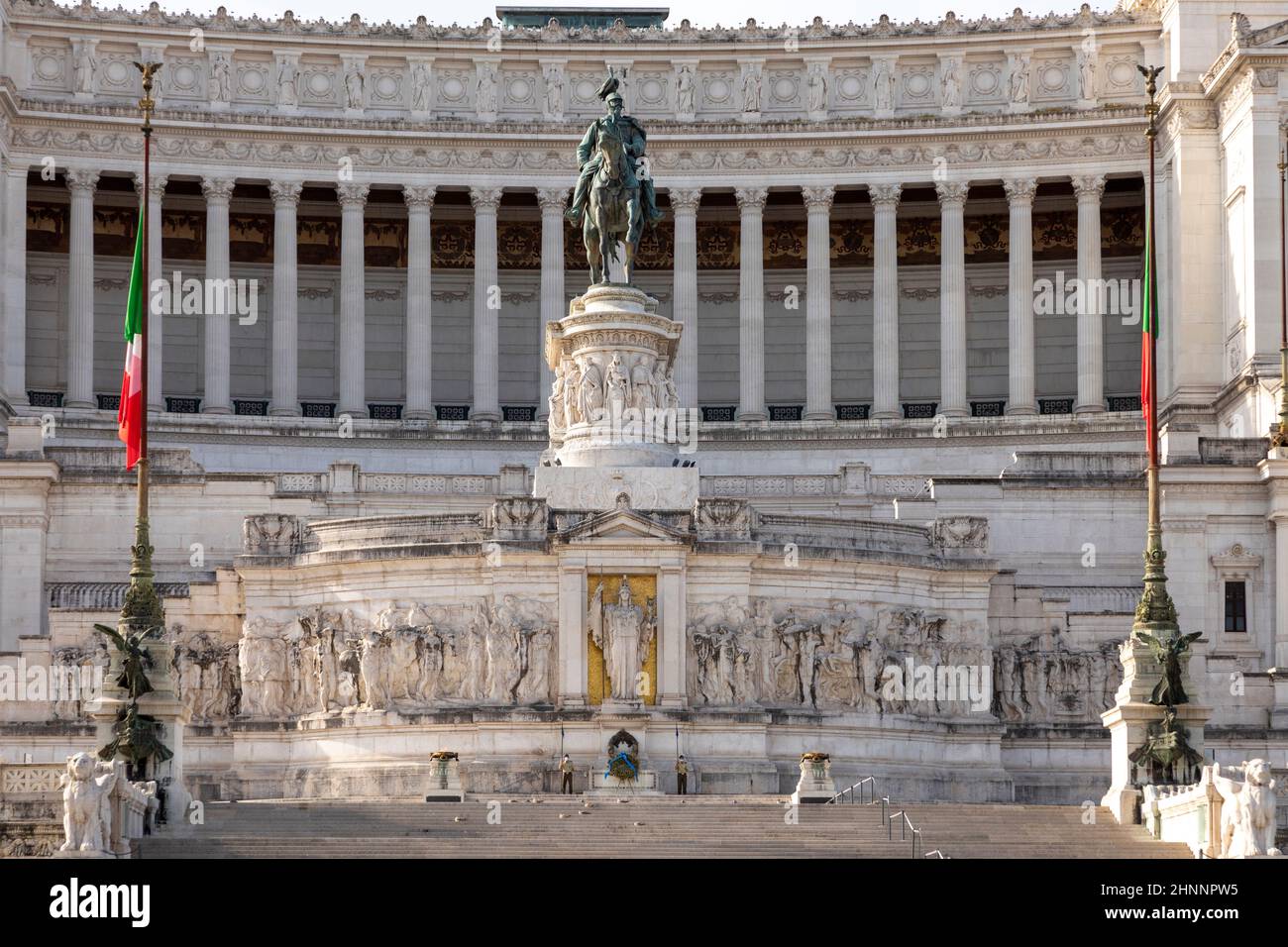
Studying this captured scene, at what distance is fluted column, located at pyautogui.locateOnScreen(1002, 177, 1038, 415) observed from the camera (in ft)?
308

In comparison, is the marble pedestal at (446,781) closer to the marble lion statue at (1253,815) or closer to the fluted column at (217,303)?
the marble lion statue at (1253,815)

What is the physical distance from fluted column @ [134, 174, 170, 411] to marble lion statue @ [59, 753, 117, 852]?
48.5m

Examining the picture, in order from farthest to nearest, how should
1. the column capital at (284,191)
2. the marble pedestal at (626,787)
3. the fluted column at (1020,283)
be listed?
the column capital at (284,191) → the fluted column at (1020,283) → the marble pedestal at (626,787)

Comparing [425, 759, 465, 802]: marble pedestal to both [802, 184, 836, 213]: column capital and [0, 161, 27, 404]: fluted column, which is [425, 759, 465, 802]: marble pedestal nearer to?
[0, 161, 27, 404]: fluted column

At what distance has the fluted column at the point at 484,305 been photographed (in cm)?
9444

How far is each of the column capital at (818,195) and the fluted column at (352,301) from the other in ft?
49.6

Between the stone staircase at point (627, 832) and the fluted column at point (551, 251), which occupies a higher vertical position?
the fluted column at point (551, 251)

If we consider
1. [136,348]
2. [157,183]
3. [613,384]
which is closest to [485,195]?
[157,183]

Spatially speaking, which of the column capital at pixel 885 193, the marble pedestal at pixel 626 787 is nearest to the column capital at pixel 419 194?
the column capital at pixel 885 193

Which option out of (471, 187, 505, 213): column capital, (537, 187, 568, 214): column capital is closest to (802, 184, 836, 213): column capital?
(537, 187, 568, 214): column capital

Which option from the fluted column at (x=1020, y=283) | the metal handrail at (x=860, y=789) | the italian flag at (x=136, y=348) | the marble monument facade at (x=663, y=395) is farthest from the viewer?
the fluted column at (x=1020, y=283)

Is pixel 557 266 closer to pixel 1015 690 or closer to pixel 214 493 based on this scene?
pixel 214 493

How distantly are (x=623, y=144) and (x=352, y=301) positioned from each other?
1182 inches
